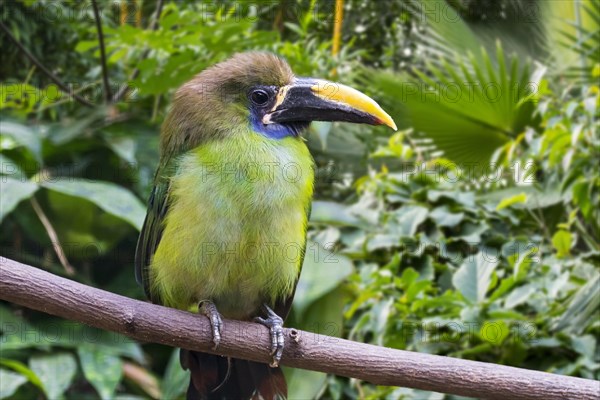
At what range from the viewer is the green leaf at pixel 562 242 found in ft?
10.6

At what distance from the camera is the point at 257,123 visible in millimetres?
2182

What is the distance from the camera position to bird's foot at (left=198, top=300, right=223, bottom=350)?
6.37ft

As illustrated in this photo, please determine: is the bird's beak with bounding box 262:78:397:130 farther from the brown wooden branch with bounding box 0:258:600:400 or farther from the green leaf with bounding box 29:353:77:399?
the green leaf with bounding box 29:353:77:399

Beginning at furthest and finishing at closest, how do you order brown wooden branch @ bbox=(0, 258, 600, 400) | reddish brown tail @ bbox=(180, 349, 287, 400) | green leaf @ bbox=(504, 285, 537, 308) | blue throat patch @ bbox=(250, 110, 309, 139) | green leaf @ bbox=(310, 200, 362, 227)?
green leaf @ bbox=(310, 200, 362, 227), green leaf @ bbox=(504, 285, 537, 308), reddish brown tail @ bbox=(180, 349, 287, 400), blue throat patch @ bbox=(250, 110, 309, 139), brown wooden branch @ bbox=(0, 258, 600, 400)

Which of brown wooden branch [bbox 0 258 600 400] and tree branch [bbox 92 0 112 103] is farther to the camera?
tree branch [bbox 92 0 112 103]

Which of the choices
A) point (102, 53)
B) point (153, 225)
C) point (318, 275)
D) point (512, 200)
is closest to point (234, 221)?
point (153, 225)

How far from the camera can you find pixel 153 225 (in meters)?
2.29

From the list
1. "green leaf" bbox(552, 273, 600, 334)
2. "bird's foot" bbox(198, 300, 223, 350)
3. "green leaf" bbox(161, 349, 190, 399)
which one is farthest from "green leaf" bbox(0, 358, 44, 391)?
"green leaf" bbox(552, 273, 600, 334)

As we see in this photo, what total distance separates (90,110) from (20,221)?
0.79 m

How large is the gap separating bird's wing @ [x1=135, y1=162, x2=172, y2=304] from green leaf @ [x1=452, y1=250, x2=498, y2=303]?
134cm

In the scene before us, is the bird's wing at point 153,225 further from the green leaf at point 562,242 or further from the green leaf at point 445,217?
the green leaf at point 562,242

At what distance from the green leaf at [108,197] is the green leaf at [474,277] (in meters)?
1.36

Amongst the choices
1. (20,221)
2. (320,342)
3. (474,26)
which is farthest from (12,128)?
(474,26)

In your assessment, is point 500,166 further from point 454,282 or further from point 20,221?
point 20,221
